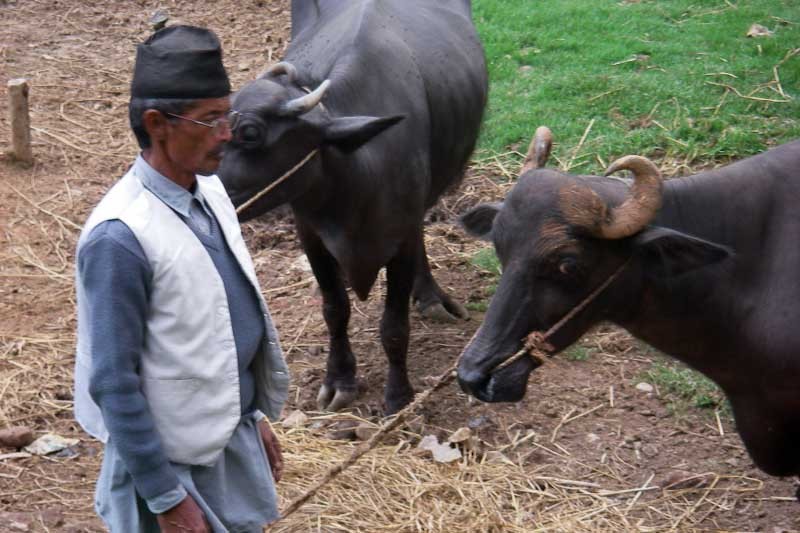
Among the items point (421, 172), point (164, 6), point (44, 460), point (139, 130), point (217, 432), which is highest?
point (139, 130)

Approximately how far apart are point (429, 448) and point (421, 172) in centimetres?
143

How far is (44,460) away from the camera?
17.5 feet

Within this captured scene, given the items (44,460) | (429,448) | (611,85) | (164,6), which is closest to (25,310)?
(44,460)

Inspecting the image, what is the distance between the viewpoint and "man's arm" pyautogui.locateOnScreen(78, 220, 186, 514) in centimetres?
270

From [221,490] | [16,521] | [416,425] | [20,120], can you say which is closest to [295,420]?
[416,425]

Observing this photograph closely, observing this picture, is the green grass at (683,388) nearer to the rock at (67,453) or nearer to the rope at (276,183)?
the rope at (276,183)

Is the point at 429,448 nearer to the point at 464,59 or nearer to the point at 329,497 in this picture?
the point at 329,497

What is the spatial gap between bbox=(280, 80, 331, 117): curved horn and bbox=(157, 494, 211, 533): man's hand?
2608mm

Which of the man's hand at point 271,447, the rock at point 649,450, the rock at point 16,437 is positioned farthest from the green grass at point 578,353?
the man's hand at point 271,447

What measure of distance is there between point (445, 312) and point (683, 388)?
1.59 m

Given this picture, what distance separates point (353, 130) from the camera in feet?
17.3

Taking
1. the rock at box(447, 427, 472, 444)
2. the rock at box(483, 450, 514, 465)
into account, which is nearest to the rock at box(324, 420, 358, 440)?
the rock at box(447, 427, 472, 444)

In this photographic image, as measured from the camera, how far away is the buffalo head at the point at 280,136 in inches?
→ 201

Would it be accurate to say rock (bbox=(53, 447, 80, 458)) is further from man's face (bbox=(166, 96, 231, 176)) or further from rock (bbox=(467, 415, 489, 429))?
man's face (bbox=(166, 96, 231, 176))
